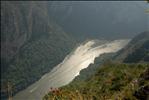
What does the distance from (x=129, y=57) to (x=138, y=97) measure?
16256 centimetres

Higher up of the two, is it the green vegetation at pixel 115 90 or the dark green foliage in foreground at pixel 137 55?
the dark green foliage in foreground at pixel 137 55

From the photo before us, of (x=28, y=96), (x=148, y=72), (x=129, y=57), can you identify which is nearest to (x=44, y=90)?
(x=28, y=96)

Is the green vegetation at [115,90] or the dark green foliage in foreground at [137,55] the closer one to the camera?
the green vegetation at [115,90]

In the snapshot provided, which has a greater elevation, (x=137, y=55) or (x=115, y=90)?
(x=137, y=55)

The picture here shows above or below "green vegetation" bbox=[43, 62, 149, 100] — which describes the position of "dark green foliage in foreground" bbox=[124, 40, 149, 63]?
above

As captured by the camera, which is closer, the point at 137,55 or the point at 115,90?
the point at 115,90

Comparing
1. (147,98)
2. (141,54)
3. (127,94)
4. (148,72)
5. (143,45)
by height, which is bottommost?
(147,98)

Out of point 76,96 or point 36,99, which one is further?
point 36,99

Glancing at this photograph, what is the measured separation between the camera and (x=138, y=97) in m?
Answer: 20.1

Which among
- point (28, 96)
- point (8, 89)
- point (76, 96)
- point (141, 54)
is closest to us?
point (8, 89)

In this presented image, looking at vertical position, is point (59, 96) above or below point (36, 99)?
below

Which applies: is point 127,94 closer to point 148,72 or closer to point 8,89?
point 148,72

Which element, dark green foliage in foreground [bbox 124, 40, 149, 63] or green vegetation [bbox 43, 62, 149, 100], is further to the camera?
dark green foliage in foreground [bbox 124, 40, 149, 63]

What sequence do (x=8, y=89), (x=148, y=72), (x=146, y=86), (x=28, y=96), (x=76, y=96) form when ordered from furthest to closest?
(x=28, y=96), (x=148, y=72), (x=146, y=86), (x=76, y=96), (x=8, y=89)
